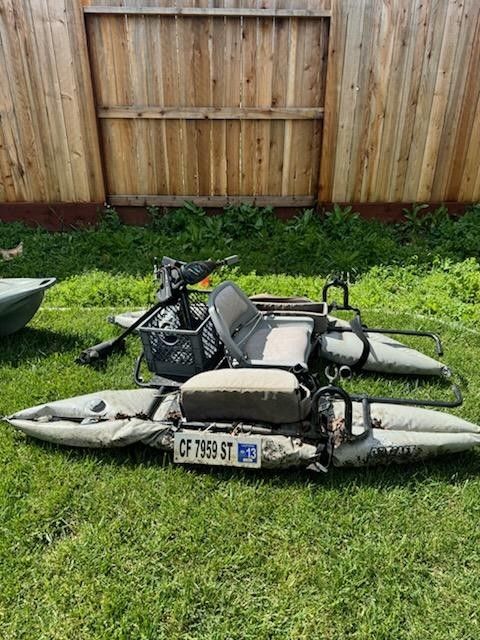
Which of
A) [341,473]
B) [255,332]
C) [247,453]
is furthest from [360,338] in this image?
[247,453]

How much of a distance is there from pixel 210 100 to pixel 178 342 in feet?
10.8

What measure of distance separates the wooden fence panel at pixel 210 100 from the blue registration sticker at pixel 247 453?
12.5 ft

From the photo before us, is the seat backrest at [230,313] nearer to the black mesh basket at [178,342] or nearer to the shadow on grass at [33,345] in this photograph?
the black mesh basket at [178,342]

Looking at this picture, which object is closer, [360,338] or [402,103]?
[360,338]

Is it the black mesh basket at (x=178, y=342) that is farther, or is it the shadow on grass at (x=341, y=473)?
the black mesh basket at (x=178, y=342)

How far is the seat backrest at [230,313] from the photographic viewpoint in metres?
2.56

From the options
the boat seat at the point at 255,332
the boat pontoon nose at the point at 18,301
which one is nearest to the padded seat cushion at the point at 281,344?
the boat seat at the point at 255,332

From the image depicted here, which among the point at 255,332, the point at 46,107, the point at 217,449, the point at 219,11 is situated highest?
the point at 219,11

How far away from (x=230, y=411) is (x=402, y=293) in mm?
2577

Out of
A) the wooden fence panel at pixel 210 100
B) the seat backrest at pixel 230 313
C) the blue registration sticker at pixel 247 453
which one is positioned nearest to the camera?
the blue registration sticker at pixel 247 453

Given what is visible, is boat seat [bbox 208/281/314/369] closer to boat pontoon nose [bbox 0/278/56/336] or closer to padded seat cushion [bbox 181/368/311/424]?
padded seat cushion [bbox 181/368/311/424]

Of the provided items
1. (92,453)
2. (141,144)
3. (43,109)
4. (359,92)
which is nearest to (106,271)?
(141,144)

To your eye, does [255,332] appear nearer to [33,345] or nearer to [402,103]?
[33,345]

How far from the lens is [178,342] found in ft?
9.14
